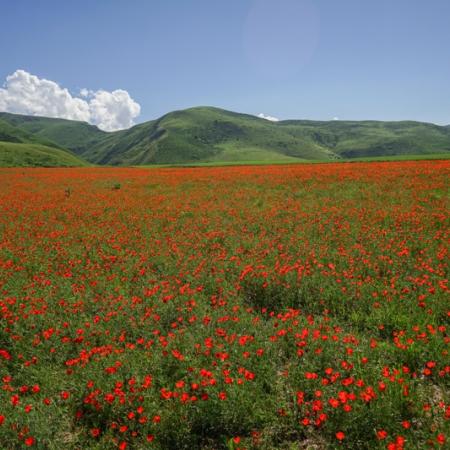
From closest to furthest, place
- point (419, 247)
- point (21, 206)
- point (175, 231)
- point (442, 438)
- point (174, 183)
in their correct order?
point (442, 438)
point (419, 247)
point (175, 231)
point (21, 206)
point (174, 183)

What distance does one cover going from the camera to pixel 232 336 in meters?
4.72

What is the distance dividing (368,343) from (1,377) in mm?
5769

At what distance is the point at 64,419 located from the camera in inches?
154

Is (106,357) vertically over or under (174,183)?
under

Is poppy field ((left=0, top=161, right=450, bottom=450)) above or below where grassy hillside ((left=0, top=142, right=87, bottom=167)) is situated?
below

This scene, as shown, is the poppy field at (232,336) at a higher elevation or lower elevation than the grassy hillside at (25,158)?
lower

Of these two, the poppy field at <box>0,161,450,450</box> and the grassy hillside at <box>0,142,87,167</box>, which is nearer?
the poppy field at <box>0,161,450,450</box>

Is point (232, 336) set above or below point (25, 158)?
below

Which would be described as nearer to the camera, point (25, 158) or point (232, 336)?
point (232, 336)

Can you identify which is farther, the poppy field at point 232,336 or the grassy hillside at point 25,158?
the grassy hillside at point 25,158

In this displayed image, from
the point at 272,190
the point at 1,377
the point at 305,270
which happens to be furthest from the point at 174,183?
the point at 1,377

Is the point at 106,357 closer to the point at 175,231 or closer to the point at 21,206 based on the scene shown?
the point at 175,231

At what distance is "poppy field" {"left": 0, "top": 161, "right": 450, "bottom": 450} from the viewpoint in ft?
11.6

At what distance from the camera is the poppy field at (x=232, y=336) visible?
3.53 metres
